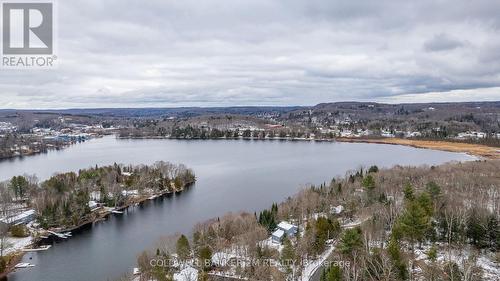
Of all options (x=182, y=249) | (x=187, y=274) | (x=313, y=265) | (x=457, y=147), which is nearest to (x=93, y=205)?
(x=182, y=249)

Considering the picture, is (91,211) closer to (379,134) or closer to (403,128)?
(379,134)

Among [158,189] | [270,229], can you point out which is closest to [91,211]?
[158,189]

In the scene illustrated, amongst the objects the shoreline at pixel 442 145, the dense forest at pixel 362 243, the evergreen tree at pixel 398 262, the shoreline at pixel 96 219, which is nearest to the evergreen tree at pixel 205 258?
the dense forest at pixel 362 243

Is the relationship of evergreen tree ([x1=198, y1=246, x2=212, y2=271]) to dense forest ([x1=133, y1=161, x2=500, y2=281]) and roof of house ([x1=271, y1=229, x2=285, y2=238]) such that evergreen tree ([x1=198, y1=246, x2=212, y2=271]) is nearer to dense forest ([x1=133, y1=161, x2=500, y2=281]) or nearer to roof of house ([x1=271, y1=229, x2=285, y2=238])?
dense forest ([x1=133, y1=161, x2=500, y2=281])

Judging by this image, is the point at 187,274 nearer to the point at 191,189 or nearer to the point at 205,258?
the point at 205,258

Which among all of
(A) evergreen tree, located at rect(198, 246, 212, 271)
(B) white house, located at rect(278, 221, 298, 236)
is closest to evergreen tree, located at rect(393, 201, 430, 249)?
(B) white house, located at rect(278, 221, 298, 236)

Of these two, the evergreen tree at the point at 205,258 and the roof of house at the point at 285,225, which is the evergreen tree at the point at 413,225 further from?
the evergreen tree at the point at 205,258
